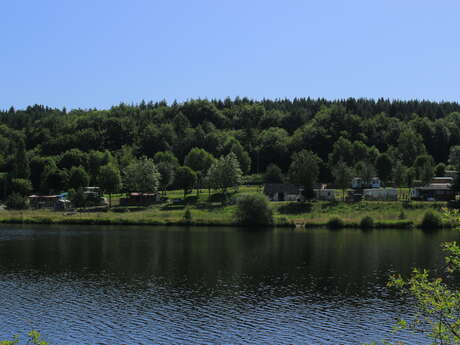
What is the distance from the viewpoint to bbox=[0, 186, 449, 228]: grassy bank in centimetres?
9850

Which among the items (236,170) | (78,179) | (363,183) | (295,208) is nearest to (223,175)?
(236,170)

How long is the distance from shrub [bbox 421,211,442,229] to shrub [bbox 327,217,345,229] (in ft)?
45.2

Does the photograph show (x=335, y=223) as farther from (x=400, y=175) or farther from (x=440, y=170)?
(x=440, y=170)

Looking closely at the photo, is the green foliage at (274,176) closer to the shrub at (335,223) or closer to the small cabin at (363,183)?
the small cabin at (363,183)

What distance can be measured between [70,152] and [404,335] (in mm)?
150258

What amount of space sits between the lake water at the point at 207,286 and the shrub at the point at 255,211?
1338 cm

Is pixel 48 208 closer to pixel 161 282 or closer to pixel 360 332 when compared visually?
pixel 161 282

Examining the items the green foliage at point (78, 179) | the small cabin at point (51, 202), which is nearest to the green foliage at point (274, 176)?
the green foliage at point (78, 179)

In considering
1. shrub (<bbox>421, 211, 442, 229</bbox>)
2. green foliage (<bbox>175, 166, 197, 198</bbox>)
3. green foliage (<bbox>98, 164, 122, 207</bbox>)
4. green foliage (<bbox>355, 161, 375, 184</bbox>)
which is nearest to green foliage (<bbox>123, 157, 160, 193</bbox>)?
green foliage (<bbox>98, 164, 122, 207</bbox>)

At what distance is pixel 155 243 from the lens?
78438mm

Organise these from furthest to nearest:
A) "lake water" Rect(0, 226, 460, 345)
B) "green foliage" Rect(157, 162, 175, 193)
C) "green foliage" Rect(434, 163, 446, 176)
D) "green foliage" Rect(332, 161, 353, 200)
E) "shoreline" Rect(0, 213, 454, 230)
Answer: "green foliage" Rect(434, 163, 446, 176)
"green foliage" Rect(157, 162, 175, 193)
"green foliage" Rect(332, 161, 353, 200)
"shoreline" Rect(0, 213, 454, 230)
"lake water" Rect(0, 226, 460, 345)

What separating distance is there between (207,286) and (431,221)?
186 feet

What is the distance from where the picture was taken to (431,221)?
93375 millimetres

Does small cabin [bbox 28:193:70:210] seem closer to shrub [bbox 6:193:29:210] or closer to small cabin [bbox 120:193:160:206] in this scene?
shrub [bbox 6:193:29:210]
